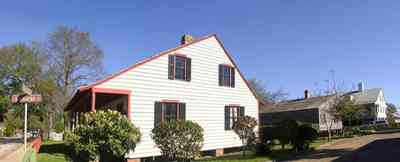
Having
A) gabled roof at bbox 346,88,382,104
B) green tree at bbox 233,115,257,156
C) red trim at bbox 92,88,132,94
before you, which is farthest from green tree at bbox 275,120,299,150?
gabled roof at bbox 346,88,382,104

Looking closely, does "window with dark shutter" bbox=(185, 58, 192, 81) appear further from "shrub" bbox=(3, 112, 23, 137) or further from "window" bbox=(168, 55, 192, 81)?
"shrub" bbox=(3, 112, 23, 137)

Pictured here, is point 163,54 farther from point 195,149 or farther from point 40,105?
point 40,105

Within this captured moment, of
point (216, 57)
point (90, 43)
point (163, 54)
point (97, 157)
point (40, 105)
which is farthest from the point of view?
point (90, 43)

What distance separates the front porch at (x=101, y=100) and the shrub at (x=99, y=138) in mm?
1943

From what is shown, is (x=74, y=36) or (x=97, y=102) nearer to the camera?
(x=97, y=102)

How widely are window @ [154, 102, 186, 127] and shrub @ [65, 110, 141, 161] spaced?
456 centimetres

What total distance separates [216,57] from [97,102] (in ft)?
24.2

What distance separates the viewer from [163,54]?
18109mm

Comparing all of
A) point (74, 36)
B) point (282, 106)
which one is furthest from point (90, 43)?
point (282, 106)

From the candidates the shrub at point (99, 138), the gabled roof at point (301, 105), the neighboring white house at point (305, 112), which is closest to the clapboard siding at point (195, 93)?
the shrub at point (99, 138)

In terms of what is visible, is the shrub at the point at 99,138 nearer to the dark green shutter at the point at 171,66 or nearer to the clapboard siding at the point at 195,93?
the clapboard siding at the point at 195,93

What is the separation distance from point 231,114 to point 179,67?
5.07m

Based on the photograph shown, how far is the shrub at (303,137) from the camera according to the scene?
18.6 metres

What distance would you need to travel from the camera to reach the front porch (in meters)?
15.2
